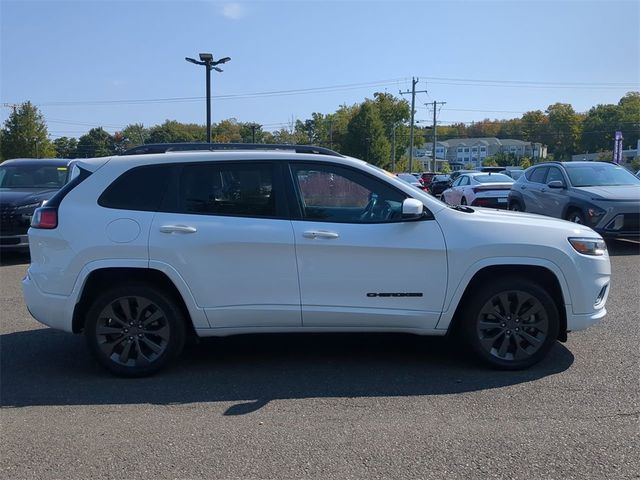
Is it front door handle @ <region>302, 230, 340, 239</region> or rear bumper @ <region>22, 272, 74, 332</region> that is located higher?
front door handle @ <region>302, 230, 340, 239</region>

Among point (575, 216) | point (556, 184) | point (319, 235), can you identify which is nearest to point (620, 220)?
point (575, 216)

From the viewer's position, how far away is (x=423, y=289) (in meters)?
4.53

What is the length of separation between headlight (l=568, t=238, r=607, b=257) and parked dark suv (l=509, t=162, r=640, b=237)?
6.24m

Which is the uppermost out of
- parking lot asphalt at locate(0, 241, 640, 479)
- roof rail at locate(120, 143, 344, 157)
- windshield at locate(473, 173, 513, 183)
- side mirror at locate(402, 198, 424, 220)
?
roof rail at locate(120, 143, 344, 157)

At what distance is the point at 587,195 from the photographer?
10.8 metres

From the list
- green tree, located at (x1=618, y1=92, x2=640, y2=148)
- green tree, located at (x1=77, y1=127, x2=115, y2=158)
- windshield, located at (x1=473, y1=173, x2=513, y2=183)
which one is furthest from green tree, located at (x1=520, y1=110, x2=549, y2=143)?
windshield, located at (x1=473, y1=173, x2=513, y2=183)

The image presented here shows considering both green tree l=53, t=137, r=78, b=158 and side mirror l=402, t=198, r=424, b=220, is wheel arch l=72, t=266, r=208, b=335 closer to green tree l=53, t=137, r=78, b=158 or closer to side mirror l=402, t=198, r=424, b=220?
side mirror l=402, t=198, r=424, b=220

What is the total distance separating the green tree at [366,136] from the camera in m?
66.1

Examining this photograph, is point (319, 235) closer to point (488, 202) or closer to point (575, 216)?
point (575, 216)

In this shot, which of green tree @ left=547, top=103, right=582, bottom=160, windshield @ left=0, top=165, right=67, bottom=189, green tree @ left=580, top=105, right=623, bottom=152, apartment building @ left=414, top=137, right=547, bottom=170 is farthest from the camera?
apartment building @ left=414, top=137, right=547, bottom=170

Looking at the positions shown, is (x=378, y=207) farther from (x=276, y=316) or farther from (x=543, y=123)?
(x=543, y=123)

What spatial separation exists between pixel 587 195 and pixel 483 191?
237 inches

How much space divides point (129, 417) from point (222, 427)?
70cm

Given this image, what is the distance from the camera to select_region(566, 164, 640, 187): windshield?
11461 millimetres
